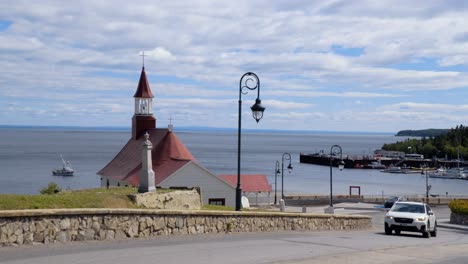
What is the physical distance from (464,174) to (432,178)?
949cm

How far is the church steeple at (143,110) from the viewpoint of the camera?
56.3 m

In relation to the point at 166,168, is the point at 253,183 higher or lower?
lower

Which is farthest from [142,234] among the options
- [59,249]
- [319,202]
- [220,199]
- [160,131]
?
[319,202]

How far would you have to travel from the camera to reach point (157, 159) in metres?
49.2

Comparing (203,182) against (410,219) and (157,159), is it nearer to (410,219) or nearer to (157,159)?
(157,159)

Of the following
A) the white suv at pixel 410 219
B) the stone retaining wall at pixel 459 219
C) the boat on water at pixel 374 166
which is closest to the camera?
the white suv at pixel 410 219

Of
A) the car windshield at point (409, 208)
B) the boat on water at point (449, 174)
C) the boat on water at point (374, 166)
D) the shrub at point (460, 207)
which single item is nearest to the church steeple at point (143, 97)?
the shrub at point (460, 207)

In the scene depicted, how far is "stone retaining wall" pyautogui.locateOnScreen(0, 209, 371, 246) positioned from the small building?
25129 mm

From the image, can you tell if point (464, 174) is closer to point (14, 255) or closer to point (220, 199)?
point (220, 199)

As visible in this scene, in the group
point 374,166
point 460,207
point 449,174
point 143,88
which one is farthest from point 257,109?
point 374,166

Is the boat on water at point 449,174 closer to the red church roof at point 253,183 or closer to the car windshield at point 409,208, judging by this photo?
the red church roof at point 253,183

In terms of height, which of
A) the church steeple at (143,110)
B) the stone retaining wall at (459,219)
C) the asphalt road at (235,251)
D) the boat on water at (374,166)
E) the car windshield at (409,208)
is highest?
the church steeple at (143,110)

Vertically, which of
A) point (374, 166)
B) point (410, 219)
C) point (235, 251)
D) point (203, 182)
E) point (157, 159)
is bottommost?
point (235, 251)

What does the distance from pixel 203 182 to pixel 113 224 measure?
31.9 m
